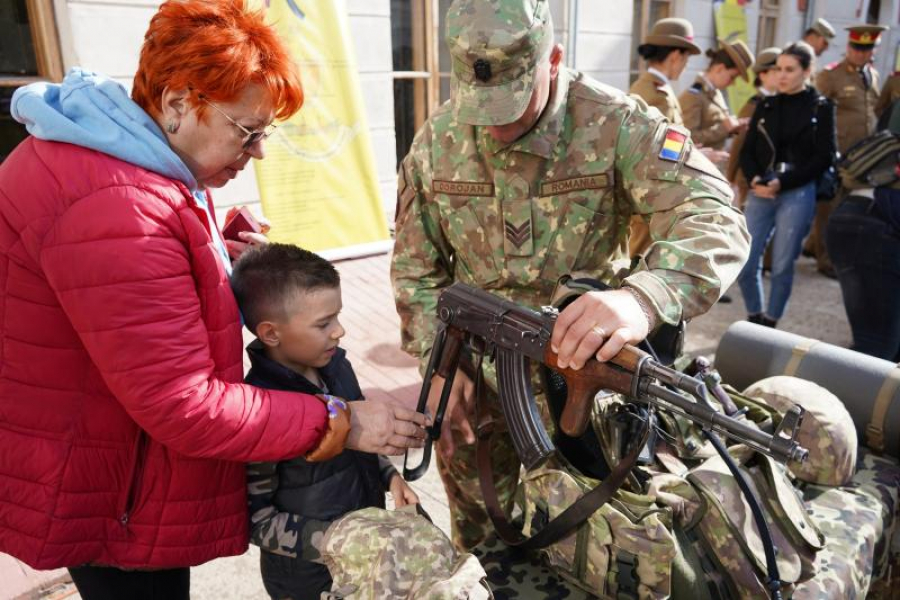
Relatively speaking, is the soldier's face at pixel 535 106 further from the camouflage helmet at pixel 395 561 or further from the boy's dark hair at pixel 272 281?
the camouflage helmet at pixel 395 561

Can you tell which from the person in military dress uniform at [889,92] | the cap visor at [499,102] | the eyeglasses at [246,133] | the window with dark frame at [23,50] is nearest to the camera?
the eyeglasses at [246,133]

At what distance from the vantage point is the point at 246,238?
6.30 feet

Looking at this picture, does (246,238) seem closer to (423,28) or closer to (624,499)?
(624,499)

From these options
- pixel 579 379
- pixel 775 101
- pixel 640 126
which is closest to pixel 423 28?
pixel 775 101

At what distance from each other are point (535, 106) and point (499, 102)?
166 millimetres

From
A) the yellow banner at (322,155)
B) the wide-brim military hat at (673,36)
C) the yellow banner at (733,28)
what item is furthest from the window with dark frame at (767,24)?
the yellow banner at (322,155)

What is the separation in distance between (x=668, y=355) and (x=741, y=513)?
16.6 inches

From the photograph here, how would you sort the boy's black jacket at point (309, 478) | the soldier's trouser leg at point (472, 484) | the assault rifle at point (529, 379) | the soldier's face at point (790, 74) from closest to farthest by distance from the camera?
the assault rifle at point (529, 379)
the boy's black jacket at point (309, 478)
the soldier's trouser leg at point (472, 484)
the soldier's face at point (790, 74)

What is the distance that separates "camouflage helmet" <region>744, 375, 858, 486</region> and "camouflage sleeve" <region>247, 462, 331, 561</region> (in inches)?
55.8

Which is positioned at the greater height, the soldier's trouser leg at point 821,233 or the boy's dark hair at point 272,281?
the boy's dark hair at point 272,281

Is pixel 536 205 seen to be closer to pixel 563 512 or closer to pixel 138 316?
pixel 563 512

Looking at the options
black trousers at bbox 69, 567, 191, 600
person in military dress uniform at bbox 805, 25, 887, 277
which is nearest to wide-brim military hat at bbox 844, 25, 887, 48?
person in military dress uniform at bbox 805, 25, 887, 277

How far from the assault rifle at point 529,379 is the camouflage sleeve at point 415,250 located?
0.38 meters

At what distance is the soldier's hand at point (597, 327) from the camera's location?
133cm
